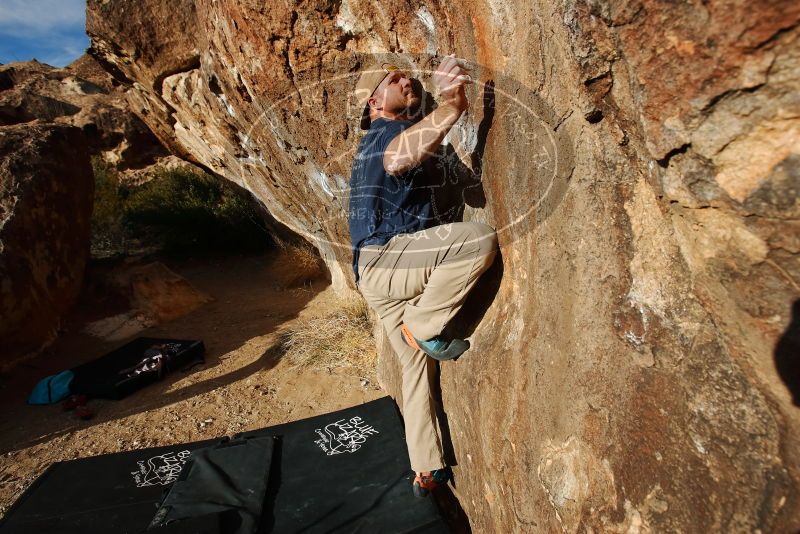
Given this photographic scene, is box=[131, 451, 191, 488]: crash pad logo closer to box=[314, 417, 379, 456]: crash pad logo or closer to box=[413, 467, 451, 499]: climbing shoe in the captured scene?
box=[314, 417, 379, 456]: crash pad logo

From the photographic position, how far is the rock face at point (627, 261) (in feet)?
3.20

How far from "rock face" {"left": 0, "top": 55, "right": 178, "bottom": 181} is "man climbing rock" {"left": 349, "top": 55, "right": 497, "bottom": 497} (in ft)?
35.0

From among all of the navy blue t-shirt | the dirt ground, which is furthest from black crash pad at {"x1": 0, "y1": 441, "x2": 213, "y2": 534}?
the navy blue t-shirt

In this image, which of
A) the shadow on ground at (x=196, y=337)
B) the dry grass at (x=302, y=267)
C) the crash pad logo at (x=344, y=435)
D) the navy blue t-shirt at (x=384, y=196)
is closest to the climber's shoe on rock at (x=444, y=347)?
the navy blue t-shirt at (x=384, y=196)

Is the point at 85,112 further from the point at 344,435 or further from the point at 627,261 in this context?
the point at 627,261

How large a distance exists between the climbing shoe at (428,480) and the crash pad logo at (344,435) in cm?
61

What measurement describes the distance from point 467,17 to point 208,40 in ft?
8.40

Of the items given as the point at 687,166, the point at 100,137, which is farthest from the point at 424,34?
the point at 100,137

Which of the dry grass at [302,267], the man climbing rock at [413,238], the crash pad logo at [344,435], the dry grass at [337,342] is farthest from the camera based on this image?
the dry grass at [302,267]

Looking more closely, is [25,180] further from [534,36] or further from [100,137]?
[100,137]

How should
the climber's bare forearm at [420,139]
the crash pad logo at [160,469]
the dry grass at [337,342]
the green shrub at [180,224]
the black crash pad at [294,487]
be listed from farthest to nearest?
the green shrub at [180,224] < the dry grass at [337,342] < the crash pad logo at [160,469] < the black crash pad at [294,487] < the climber's bare forearm at [420,139]

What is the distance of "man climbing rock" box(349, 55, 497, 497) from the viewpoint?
1.89m

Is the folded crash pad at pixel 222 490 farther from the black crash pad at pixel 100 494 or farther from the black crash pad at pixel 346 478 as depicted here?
the black crash pad at pixel 100 494

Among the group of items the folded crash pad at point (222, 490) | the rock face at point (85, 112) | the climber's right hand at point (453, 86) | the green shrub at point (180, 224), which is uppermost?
the rock face at point (85, 112)
